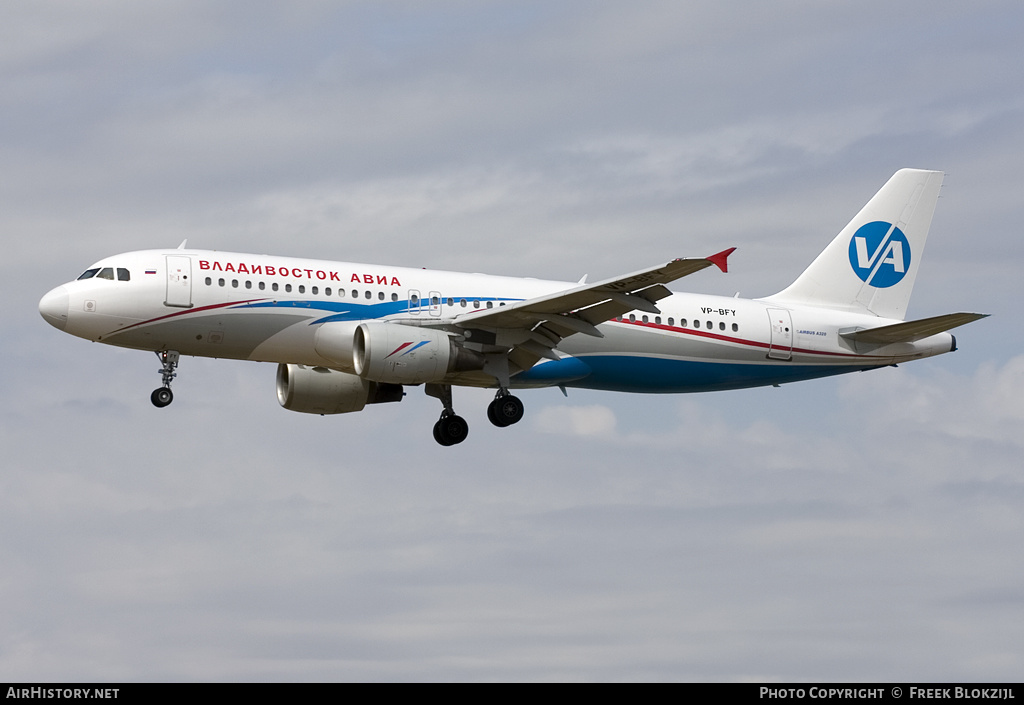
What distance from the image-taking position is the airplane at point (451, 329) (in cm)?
3906

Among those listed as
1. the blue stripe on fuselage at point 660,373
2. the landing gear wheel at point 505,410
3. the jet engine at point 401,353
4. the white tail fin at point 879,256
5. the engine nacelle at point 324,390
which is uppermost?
the white tail fin at point 879,256

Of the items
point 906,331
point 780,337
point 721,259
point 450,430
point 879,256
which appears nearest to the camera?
point 721,259

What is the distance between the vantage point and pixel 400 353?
1542 inches

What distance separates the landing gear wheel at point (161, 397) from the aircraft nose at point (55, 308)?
2.88 meters

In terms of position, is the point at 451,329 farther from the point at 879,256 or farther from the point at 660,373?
the point at 879,256

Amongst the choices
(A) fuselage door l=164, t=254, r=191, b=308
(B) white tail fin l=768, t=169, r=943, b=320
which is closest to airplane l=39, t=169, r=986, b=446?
(A) fuselage door l=164, t=254, r=191, b=308

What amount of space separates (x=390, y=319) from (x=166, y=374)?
604 cm

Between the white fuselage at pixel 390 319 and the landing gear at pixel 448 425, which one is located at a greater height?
the white fuselage at pixel 390 319

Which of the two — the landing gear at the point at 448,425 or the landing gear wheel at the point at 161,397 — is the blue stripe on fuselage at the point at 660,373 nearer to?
the landing gear at the point at 448,425

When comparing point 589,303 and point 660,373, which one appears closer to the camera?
point 589,303

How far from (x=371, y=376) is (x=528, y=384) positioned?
509 cm

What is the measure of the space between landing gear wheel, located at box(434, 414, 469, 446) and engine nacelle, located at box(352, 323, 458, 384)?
382cm

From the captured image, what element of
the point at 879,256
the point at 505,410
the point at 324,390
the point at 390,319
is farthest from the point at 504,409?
the point at 879,256

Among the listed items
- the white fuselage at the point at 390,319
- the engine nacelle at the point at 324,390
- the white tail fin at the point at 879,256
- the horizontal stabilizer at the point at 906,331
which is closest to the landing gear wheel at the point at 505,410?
the white fuselage at the point at 390,319
